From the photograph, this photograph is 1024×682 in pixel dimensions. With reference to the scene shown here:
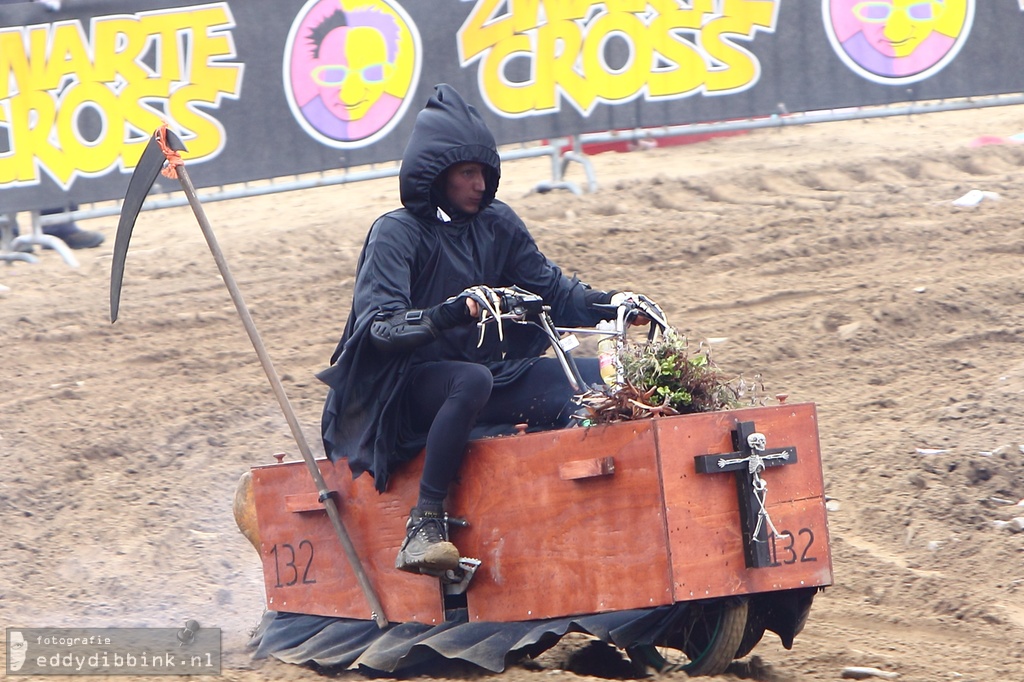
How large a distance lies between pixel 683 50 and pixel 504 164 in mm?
2183

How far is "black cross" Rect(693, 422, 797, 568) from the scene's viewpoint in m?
3.97

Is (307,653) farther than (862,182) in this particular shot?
No

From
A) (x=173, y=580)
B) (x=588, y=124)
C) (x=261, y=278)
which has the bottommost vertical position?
(x=173, y=580)

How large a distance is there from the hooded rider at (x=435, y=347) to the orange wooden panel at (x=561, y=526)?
13 cm

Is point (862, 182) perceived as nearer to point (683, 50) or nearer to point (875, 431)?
point (683, 50)

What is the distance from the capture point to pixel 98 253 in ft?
33.2

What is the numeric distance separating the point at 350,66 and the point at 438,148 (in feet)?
18.0

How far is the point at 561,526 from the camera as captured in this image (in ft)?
13.7

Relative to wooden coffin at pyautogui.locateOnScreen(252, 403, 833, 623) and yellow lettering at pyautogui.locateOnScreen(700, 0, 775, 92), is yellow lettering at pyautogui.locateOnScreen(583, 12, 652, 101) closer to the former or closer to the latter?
yellow lettering at pyautogui.locateOnScreen(700, 0, 775, 92)

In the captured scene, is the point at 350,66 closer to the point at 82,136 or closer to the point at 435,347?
the point at 82,136

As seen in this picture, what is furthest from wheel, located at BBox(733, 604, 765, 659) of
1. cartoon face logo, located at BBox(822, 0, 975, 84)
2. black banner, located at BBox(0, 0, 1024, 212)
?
cartoon face logo, located at BBox(822, 0, 975, 84)

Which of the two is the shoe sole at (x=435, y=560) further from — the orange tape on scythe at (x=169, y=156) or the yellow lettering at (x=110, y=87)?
the yellow lettering at (x=110, y=87)

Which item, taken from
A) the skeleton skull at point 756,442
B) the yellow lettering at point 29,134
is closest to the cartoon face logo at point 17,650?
the skeleton skull at point 756,442

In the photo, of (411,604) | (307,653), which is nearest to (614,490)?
(411,604)
